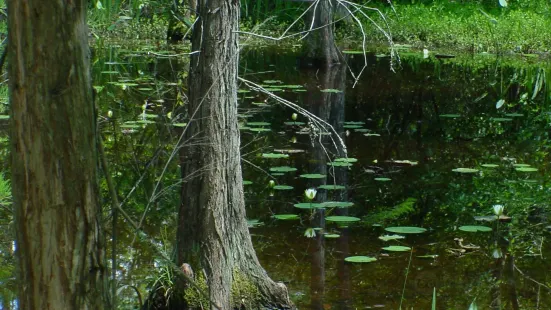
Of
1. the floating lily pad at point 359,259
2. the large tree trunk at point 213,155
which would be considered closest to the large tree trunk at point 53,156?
the large tree trunk at point 213,155

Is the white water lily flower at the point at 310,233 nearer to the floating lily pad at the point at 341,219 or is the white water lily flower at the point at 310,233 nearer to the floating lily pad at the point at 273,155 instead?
the floating lily pad at the point at 341,219

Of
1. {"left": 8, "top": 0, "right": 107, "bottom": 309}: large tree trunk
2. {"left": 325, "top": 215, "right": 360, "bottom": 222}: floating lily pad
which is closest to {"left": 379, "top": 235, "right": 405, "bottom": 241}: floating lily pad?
{"left": 325, "top": 215, "right": 360, "bottom": 222}: floating lily pad

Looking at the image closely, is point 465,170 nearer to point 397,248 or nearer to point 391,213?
point 391,213

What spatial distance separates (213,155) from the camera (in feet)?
11.8

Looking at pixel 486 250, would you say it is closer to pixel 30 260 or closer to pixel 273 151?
pixel 273 151

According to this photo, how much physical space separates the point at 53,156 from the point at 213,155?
1.79 m

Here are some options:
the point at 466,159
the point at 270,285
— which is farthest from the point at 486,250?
the point at 466,159

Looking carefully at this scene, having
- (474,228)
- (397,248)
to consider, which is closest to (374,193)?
(474,228)

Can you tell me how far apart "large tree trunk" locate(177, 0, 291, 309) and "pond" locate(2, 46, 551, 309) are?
0.19 m

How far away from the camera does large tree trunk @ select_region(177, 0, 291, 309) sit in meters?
3.54

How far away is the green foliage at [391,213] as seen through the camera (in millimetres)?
5680

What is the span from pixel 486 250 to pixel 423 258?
1.60ft

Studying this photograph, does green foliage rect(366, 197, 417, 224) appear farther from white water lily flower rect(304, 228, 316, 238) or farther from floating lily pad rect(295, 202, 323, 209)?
white water lily flower rect(304, 228, 316, 238)

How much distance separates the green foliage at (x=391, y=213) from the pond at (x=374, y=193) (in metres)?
0.01
